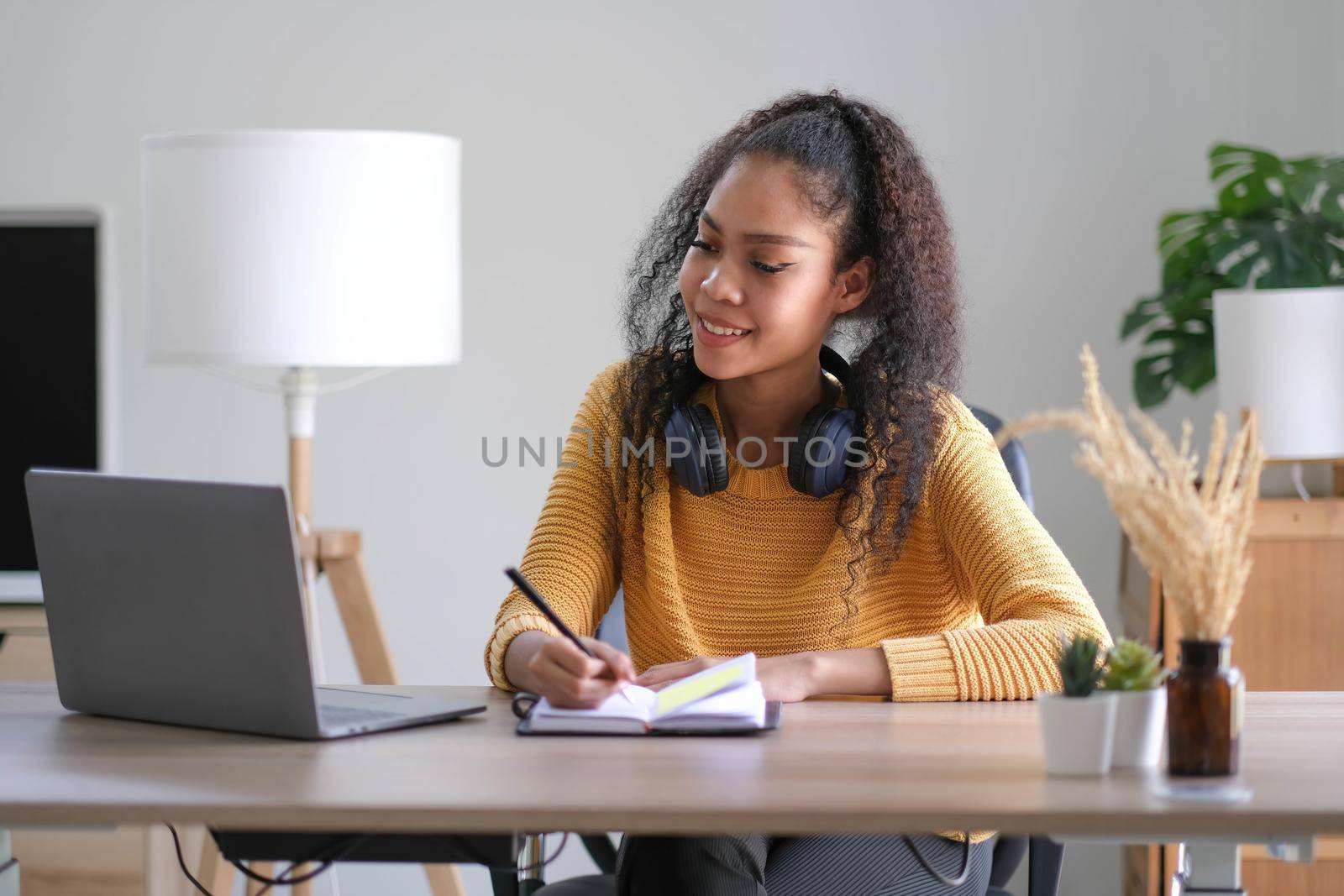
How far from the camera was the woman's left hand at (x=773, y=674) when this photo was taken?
139 cm

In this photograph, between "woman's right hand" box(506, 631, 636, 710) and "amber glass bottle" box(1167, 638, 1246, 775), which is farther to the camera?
"woman's right hand" box(506, 631, 636, 710)

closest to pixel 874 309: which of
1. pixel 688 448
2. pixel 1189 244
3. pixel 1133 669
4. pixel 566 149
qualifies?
pixel 688 448

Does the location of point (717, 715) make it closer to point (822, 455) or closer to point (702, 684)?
point (702, 684)

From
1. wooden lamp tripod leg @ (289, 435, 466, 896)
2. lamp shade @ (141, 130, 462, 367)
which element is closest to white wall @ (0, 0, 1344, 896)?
wooden lamp tripod leg @ (289, 435, 466, 896)

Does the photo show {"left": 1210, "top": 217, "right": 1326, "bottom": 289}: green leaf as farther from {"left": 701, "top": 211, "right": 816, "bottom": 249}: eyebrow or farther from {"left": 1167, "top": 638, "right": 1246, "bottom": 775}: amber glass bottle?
{"left": 1167, "top": 638, "right": 1246, "bottom": 775}: amber glass bottle

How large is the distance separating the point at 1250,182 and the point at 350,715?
194cm

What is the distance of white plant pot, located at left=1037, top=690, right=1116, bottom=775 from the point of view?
3.58 ft

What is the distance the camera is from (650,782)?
106 cm

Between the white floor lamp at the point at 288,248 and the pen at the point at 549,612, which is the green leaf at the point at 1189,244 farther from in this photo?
the pen at the point at 549,612

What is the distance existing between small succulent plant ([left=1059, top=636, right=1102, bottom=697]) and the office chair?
50 cm

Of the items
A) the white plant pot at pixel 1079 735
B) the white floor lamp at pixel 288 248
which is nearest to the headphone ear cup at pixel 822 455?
the white plant pot at pixel 1079 735

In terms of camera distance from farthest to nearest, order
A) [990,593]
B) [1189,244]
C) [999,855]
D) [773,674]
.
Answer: [1189,244] → [999,855] → [990,593] → [773,674]

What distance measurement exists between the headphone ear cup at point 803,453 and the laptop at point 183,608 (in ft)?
1.69

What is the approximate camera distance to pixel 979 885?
1520mm
